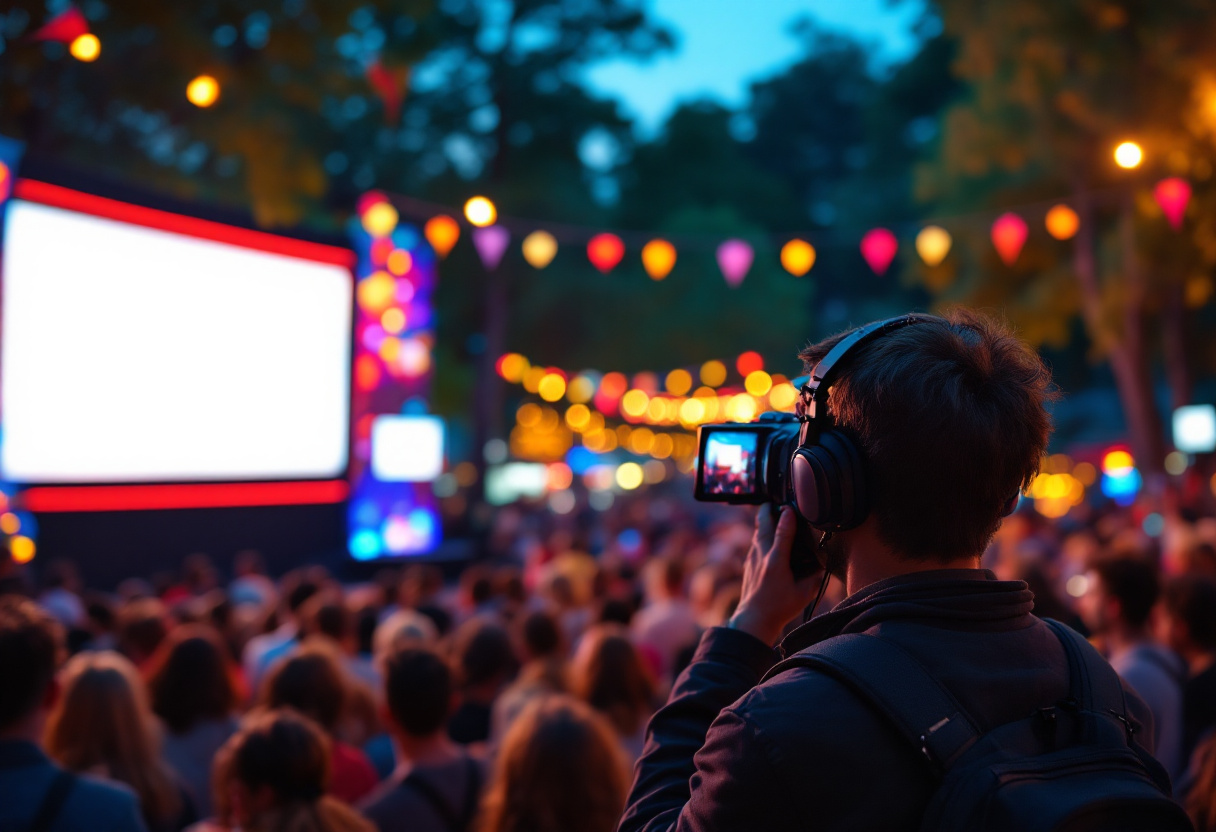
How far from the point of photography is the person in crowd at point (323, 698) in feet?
11.3

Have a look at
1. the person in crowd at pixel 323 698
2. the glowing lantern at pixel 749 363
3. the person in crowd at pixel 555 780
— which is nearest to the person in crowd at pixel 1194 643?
the person in crowd at pixel 555 780

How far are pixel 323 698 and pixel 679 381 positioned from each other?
26402mm

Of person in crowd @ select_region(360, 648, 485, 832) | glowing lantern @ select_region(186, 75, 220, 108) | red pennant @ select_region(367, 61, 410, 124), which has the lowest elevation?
person in crowd @ select_region(360, 648, 485, 832)

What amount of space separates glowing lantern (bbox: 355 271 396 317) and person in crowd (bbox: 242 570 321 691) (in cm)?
916

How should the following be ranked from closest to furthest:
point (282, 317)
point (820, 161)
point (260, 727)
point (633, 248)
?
1. point (260, 727)
2. point (282, 317)
3. point (633, 248)
4. point (820, 161)

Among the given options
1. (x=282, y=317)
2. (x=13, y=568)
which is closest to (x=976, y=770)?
(x=13, y=568)

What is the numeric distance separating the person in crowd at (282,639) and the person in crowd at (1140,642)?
3.21 metres

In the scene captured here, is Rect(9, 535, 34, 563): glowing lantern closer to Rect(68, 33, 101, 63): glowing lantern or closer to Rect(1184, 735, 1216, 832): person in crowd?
Rect(68, 33, 101, 63): glowing lantern

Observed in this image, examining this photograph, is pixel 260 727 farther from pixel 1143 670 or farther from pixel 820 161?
pixel 820 161

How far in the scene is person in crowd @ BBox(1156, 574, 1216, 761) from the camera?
12.2 ft

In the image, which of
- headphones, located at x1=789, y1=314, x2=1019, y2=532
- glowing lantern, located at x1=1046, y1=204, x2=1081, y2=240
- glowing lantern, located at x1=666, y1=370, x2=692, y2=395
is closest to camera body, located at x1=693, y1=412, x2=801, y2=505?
headphones, located at x1=789, y1=314, x2=1019, y2=532

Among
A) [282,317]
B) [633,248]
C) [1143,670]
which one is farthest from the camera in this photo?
[633,248]

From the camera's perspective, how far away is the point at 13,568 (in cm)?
660

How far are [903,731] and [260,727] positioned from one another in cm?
184
